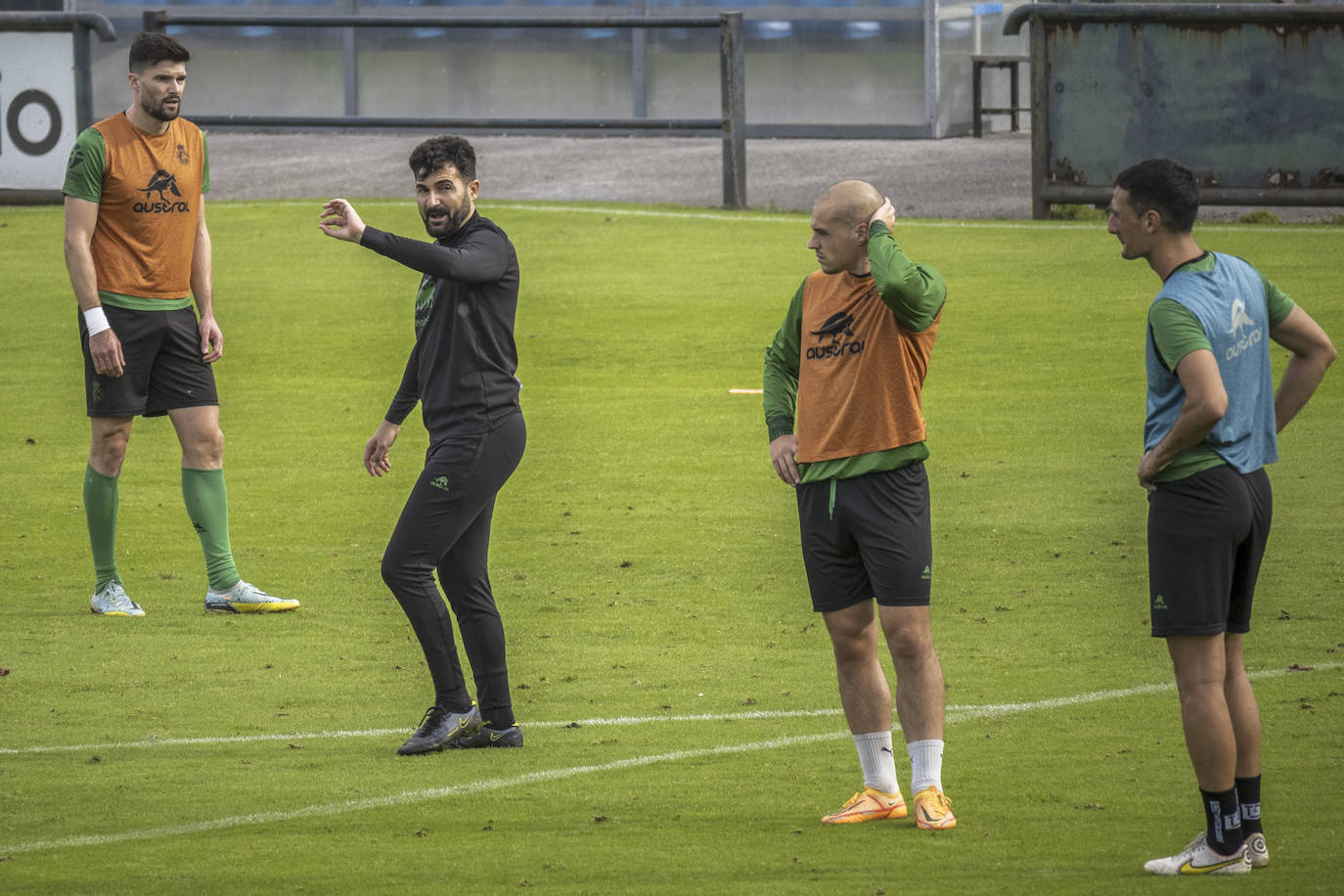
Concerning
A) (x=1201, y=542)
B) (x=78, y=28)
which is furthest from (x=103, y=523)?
(x=78, y=28)

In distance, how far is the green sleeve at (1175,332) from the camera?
526 centimetres

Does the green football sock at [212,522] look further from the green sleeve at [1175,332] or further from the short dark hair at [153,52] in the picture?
the green sleeve at [1175,332]

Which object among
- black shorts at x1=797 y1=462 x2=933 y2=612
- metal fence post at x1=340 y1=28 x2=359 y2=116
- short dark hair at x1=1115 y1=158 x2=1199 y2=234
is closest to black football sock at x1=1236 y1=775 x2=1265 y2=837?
black shorts at x1=797 y1=462 x2=933 y2=612

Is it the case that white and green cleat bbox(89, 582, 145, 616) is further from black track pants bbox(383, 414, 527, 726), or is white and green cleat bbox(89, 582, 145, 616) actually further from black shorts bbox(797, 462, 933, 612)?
black shorts bbox(797, 462, 933, 612)

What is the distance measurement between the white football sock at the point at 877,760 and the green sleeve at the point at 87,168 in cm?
470

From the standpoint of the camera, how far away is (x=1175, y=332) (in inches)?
208

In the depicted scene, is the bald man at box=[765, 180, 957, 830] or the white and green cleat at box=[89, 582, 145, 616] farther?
the white and green cleat at box=[89, 582, 145, 616]

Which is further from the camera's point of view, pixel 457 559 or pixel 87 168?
pixel 87 168

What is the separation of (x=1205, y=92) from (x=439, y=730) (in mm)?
14417

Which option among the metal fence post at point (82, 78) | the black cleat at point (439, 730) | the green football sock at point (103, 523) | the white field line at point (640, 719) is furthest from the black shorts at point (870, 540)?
the metal fence post at point (82, 78)

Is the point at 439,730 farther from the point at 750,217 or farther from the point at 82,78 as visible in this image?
the point at 82,78

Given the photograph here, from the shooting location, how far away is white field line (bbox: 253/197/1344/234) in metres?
20.3

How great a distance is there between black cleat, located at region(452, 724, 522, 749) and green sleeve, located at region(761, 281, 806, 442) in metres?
1.57

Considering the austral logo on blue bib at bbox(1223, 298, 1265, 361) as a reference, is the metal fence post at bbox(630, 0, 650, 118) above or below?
above
